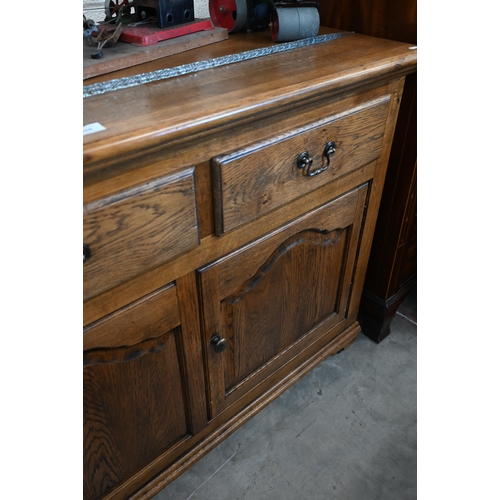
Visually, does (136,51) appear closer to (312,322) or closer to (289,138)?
(289,138)

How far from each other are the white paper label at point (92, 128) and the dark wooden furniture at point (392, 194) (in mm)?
632

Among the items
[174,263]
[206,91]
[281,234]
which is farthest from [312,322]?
[206,91]

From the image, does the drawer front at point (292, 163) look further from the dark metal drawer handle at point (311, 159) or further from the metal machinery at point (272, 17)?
the metal machinery at point (272, 17)

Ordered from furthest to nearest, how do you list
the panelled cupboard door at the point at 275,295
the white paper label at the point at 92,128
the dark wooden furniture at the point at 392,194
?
the dark wooden furniture at the point at 392,194 → the panelled cupboard door at the point at 275,295 → the white paper label at the point at 92,128

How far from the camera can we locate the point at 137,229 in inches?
20.7

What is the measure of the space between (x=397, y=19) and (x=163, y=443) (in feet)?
2.89

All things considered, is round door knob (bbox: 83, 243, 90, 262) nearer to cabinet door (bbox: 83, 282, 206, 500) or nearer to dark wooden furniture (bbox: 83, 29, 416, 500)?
dark wooden furniture (bbox: 83, 29, 416, 500)

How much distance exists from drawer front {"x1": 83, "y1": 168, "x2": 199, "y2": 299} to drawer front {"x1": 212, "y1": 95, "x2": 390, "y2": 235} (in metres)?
0.05

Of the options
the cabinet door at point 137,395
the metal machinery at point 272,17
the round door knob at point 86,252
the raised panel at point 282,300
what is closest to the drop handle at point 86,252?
the round door knob at point 86,252

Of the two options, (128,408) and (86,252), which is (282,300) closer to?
(128,408)

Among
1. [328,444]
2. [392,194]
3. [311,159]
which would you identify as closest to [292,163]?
[311,159]

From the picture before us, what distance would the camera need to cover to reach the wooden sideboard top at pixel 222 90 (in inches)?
18.4

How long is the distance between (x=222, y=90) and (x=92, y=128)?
7.4 inches

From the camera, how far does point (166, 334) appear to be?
→ 67 centimetres
